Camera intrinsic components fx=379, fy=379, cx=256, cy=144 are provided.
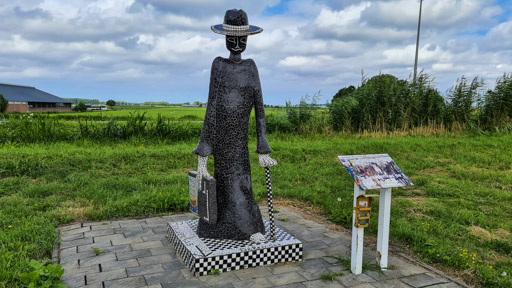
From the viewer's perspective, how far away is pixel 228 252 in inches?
147

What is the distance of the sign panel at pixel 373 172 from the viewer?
3.48m

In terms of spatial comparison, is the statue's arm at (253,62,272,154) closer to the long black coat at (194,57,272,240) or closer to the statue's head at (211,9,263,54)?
the long black coat at (194,57,272,240)

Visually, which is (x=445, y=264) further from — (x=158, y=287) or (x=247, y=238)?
(x=158, y=287)

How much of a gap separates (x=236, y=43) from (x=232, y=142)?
1061 millimetres

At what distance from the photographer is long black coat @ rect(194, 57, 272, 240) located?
4.03 m

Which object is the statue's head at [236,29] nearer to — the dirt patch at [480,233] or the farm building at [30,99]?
the dirt patch at [480,233]

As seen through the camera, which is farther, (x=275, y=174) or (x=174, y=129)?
(x=174, y=129)

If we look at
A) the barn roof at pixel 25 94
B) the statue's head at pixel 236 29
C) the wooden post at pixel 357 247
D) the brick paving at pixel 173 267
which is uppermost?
the barn roof at pixel 25 94

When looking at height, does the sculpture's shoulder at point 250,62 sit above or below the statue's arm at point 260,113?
above

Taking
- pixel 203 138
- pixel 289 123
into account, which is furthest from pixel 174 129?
pixel 203 138

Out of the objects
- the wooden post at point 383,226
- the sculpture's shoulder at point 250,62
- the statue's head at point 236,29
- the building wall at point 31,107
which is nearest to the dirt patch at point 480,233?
the wooden post at point 383,226

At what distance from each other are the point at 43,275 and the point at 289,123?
443 inches

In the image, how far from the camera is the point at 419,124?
13477 millimetres

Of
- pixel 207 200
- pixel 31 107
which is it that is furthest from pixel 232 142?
pixel 31 107
